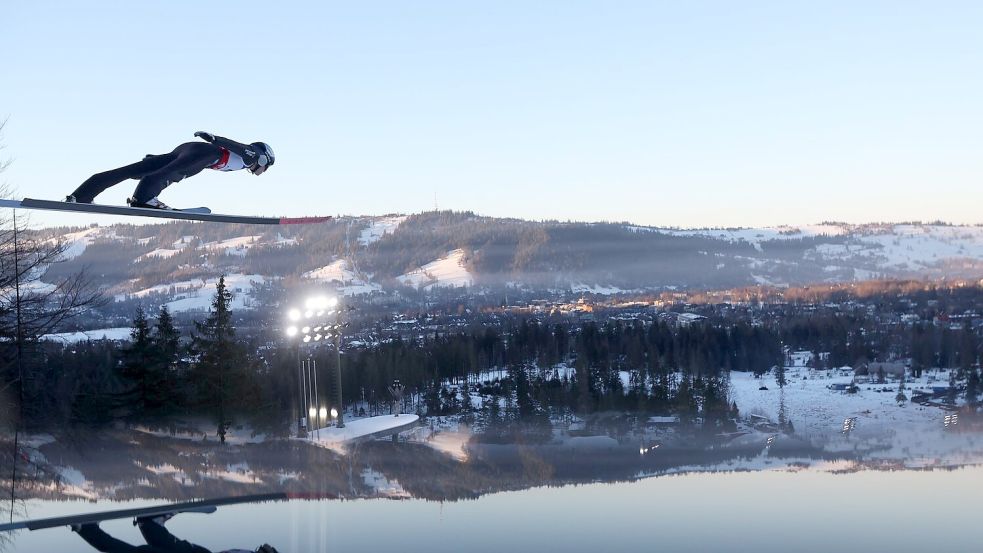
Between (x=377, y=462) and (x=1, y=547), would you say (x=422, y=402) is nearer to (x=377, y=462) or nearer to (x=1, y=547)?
(x=377, y=462)

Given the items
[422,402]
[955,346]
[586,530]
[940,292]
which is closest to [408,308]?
[940,292]

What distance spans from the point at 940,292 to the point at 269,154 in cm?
16077

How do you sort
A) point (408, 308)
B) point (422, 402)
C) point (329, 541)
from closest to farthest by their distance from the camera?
point (329, 541) → point (422, 402) → point (408, 308)

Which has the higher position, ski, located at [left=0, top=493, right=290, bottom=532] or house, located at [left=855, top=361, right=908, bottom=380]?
ski, located at [left=0, top=493, right=290, bottom=532]

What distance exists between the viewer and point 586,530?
43.6 feet

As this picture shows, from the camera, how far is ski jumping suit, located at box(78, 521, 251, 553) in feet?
26.1

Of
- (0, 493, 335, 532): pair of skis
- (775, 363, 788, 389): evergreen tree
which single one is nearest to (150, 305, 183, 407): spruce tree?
(0, 493, 335, 532): pair of skis

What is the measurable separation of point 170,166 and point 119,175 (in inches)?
20.3

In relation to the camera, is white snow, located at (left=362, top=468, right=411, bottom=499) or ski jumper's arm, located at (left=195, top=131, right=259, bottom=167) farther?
white snow, located at (left=362, top=468, right=411, bottom=499)

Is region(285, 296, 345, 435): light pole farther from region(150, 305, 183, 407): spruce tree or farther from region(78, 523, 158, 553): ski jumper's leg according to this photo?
region(78, 523, 158, 553): ski jumper's leg

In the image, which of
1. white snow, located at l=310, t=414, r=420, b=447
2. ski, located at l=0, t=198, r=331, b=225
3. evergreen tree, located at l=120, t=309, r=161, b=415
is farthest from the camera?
evergreen tree, located at l=120, t=309, r=161, b=415

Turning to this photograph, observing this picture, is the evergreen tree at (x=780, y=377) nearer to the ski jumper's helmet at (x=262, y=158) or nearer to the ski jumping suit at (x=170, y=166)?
the ski jumper's helmet at (x=262, y=158)

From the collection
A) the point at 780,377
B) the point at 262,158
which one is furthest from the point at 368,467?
the point at 780,377

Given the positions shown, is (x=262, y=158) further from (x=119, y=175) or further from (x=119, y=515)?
(x=119, y=515)
